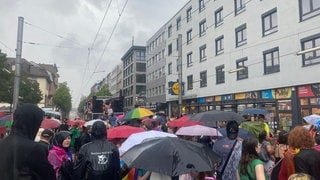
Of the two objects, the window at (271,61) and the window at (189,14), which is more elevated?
the window at (189,14)

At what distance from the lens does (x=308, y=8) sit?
2142 centimetres

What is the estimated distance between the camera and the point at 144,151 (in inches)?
163

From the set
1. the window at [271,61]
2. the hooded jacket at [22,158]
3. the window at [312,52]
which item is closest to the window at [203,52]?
the window at [271,61]

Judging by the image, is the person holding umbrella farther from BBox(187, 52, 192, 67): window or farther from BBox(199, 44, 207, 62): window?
BBox(187, 52, 192, 67): window

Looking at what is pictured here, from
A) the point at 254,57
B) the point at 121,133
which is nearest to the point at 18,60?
the point at 121,133

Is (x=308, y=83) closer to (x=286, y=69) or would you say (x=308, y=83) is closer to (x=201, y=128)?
(x=286, y=69)

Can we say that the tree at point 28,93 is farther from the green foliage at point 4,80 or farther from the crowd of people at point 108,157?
the crowd of people at point 108,157

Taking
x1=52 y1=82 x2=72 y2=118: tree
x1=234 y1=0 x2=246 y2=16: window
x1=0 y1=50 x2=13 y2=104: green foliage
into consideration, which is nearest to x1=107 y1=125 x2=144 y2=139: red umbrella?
x1=234 y1=0 x2=246 y2=16: window

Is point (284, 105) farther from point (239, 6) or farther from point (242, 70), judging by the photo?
point (239, 6)

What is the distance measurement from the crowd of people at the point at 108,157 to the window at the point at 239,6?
2251 centimetres

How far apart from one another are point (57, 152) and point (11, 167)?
116 inches

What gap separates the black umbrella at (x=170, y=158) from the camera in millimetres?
3916

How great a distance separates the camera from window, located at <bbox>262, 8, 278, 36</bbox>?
965 inches

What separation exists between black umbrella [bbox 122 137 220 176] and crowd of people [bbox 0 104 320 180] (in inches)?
19.7
